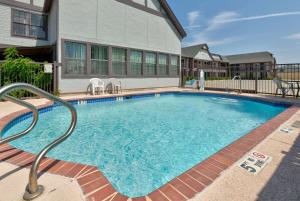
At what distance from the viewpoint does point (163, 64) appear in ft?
55.0

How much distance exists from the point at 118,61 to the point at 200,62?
2525 centimetres

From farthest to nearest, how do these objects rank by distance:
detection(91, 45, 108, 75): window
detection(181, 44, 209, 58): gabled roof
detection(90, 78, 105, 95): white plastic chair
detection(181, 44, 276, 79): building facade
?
detection(181, 44, 209, 58): gabled roof → detection(181, 44, 276, 79): building facade → detection(91, 45, 108, 75): window → detection(90, 78, 105, 95): white plastic chair

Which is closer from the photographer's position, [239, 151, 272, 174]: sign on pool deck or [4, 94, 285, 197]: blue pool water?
[239, 151, 272, 174]: sign on pool deck

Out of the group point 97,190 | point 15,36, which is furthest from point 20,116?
point 15,36

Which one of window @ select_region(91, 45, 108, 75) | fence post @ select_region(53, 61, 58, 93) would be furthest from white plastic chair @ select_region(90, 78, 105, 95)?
fence post @ select_region(53, 61, 58, 93)

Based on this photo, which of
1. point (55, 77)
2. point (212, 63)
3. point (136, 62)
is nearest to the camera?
point (55, 77)

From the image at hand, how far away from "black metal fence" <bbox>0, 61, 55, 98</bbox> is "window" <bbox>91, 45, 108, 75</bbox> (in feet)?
9.07

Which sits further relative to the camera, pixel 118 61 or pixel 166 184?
pixel 118 61

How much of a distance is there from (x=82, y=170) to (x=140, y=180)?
3.14ft

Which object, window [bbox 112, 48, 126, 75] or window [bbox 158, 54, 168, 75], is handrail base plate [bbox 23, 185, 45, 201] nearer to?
window [bbox 112, 48, 126, 75]

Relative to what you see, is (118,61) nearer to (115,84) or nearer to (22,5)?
(115,84)

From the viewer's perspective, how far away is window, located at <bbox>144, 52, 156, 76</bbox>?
50.1 feet

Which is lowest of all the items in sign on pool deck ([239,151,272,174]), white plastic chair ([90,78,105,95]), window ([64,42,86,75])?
sign on pool deck ([239,151,272,174])

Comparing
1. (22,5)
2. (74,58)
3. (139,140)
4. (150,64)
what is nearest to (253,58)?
(150,64)
